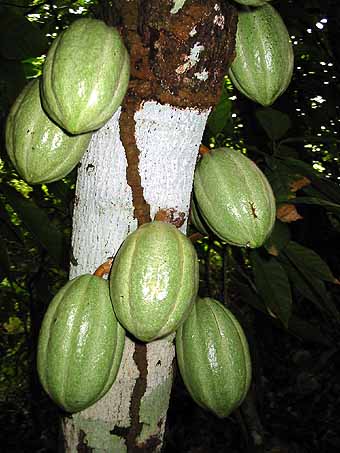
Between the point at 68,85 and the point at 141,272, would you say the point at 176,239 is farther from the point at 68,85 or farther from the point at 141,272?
the point at 68,85

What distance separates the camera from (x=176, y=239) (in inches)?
41.6

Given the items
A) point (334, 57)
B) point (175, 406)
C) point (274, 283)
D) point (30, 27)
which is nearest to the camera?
point (274, 283)

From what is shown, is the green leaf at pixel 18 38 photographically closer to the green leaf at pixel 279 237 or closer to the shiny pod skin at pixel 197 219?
the shiny pod skin at pixel 197 219

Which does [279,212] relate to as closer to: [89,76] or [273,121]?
[273,121]

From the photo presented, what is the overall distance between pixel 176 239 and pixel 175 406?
3.43 metres

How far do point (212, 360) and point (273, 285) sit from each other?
43 centimetres

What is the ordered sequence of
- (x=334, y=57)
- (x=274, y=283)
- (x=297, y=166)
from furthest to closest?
(x=334, y=57)
(x=297, y=166)
(x=274, y=283)

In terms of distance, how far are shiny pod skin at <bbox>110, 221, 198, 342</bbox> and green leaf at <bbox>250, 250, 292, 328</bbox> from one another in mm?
607

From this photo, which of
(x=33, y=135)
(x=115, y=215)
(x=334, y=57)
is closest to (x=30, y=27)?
(x=33, y=135)

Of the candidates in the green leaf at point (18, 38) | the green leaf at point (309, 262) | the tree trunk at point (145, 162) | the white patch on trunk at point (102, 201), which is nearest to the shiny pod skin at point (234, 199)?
the tree trunk at point (145, 162)

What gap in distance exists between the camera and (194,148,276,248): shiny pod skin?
47.3 inches

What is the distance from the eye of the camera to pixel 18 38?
1.88m

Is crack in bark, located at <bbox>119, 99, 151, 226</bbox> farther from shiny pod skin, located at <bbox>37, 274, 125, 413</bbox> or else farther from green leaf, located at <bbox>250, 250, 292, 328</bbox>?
green leaf, located at <bbox>250, 250, 292, 328</bbox>

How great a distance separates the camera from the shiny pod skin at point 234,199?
1200 mm
